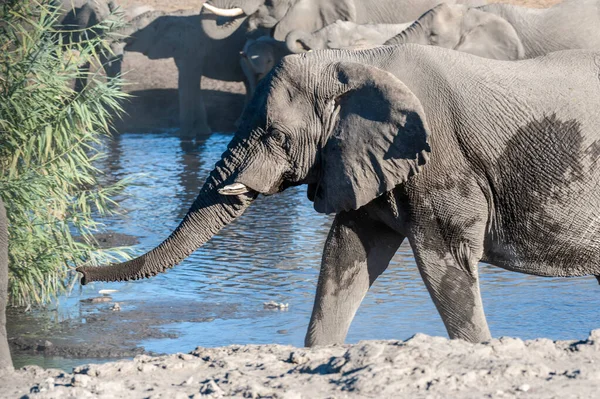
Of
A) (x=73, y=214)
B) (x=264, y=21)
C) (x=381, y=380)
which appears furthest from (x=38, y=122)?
(x=264, y=21)

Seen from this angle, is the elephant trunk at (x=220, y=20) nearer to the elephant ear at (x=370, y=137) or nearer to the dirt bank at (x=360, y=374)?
the elephant ear at (x=370, y=137)

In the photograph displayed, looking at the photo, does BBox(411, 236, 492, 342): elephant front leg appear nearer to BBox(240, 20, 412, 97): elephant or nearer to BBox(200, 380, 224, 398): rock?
BBox(200, 380, 224, 398): rock

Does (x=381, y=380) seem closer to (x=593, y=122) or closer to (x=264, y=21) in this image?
(x=593, y=122)

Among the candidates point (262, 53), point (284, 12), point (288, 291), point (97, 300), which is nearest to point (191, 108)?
point (262, 53)

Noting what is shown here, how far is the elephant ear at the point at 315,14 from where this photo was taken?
1759 centimetres

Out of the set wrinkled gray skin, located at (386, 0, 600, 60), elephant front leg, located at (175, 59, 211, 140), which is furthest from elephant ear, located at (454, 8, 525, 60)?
elephant front leg, located at (175, 59, 211, 140)

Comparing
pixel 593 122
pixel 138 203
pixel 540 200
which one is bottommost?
pixel 138 203

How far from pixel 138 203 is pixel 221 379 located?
26.0ft

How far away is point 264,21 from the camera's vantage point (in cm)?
1812

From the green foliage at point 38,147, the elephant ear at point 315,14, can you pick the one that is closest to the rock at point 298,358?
the green foliage at point 38,147

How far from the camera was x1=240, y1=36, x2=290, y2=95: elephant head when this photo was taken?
17.5 metres

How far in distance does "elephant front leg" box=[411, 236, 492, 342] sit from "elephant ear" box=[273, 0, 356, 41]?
12106 millimetres

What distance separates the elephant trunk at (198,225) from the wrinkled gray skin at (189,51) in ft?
42.3

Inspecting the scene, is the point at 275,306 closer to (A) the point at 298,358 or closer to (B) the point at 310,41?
(A) the point at 298,358
